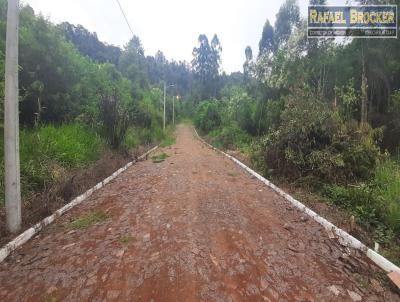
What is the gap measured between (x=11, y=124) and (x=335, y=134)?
22.2 ft

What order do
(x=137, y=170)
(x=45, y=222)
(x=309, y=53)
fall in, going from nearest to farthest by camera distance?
(x=45, y=222)
(x=137, y=170)
(x=309, y=53)

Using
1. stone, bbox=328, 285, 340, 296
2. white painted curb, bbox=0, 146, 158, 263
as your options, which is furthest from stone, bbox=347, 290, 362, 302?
white painted curb, bbox=0, 146, 158, 263

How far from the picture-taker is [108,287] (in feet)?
8.26

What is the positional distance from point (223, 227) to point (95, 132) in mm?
7314

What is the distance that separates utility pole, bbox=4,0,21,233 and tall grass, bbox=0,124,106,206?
0.86 m

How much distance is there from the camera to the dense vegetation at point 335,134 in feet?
16.0

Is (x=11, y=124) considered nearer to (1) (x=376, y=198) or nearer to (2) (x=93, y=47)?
(1) (x=376, y=198)

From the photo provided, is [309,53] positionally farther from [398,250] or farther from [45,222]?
[45,222]

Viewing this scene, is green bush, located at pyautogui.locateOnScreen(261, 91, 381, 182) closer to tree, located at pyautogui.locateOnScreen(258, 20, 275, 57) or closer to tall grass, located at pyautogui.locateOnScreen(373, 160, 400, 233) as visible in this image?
tall grass, located at pyautogui.locateOnScreen(373, 160, 400, 233)

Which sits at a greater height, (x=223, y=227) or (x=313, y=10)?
(x=313, y=10)

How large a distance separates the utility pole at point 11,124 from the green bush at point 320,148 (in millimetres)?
5704

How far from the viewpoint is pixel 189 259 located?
2971 mm

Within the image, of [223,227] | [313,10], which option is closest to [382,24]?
[313,10]

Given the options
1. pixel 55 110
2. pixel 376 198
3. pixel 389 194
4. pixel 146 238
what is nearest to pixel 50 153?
pixel 55 110
